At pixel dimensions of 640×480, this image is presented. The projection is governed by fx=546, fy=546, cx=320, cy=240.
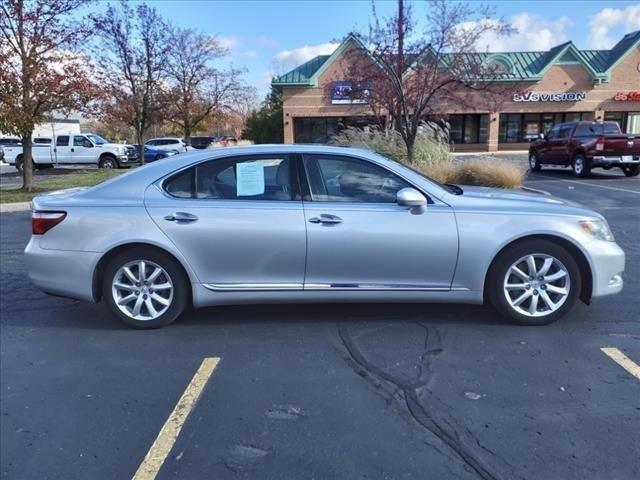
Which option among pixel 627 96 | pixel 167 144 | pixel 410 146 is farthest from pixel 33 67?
pixel 627 96

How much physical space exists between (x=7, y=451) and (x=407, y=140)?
12.8 m

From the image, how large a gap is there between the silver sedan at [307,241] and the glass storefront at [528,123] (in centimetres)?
3730

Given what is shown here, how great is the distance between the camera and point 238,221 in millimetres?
4344

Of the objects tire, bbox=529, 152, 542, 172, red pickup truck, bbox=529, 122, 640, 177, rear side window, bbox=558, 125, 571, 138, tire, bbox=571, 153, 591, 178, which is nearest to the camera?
red pickup truck, bbox=529, 122, 640, 177

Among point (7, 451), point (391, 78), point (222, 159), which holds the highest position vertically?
point (391, 78)

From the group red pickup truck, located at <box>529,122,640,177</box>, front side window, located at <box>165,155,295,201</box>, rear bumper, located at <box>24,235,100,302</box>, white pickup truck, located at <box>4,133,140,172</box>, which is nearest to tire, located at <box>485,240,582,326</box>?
front side window, located at <box>165,155,295,201</box>

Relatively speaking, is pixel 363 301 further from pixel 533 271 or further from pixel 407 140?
pixel 407 140

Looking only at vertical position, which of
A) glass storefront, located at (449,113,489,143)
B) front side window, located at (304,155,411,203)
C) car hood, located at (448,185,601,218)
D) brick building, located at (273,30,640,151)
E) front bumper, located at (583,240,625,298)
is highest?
brick building, located at (273,30,640,151)

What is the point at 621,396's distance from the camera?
3283 millimetres

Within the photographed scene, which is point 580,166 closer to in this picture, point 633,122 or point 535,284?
point 535,284

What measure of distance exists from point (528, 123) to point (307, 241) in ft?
127

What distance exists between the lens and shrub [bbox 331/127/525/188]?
1271cm

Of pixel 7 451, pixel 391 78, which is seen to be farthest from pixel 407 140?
pixel 7 451

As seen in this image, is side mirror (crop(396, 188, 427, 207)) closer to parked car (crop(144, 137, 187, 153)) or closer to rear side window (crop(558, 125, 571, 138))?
rear side window (crop(558, 125, 571, 138))
